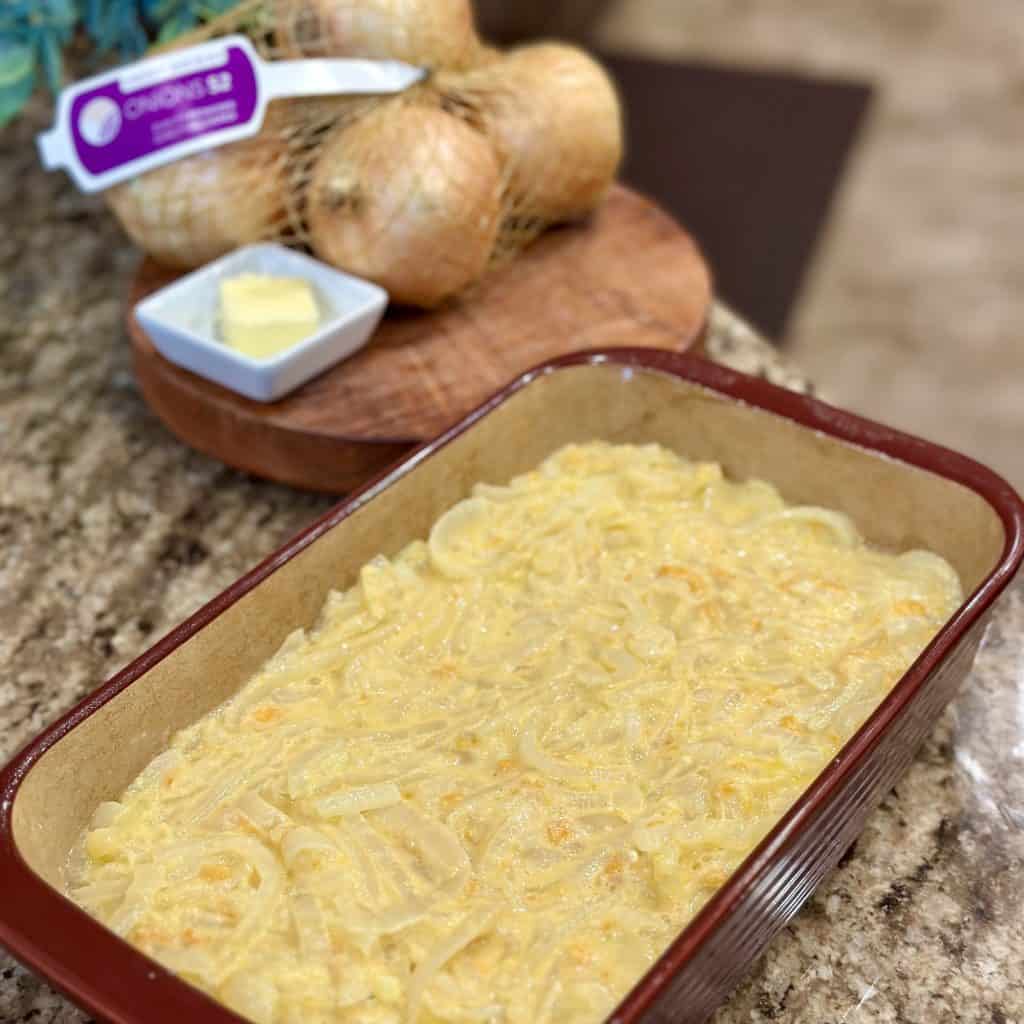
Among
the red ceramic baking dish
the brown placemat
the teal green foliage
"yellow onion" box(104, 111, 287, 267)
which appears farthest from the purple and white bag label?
the brown placemat

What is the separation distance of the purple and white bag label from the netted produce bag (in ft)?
0.08

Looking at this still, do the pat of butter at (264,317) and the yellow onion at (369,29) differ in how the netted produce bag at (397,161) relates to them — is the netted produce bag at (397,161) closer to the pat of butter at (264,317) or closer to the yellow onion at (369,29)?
the yellow onion at (369,29)

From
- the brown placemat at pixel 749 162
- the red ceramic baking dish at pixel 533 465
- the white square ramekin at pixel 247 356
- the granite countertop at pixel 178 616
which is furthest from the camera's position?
the brown placemat at pixel 749 162

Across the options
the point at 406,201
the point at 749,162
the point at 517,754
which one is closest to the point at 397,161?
the point at 406,201

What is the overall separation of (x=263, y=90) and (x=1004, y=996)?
121 cm

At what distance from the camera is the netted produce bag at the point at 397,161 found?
1.48 metres

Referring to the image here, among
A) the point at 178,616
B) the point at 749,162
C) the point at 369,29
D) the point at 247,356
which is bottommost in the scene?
the point at 749,162

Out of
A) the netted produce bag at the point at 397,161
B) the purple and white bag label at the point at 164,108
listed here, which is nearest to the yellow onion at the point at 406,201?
the netted produce bag at the point at 397,161

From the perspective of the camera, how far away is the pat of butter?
1403mm

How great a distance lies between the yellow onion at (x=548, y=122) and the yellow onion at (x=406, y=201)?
2.9 inches

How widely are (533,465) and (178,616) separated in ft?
1.22

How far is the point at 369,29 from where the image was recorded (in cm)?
156

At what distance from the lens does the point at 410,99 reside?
155cm

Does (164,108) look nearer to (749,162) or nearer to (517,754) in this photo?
(517,754)
